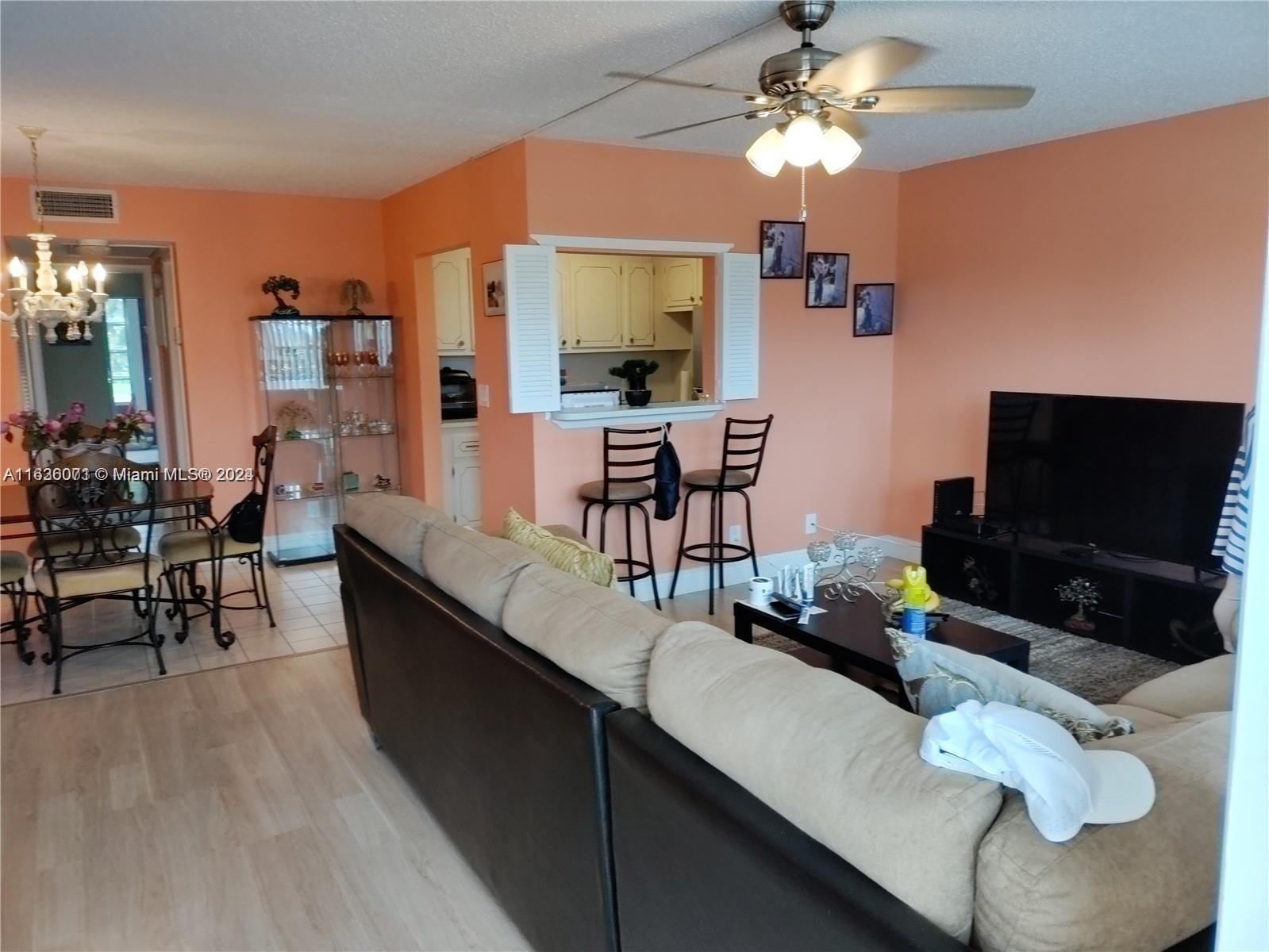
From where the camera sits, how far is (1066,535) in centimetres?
436

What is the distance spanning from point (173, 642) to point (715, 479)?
2.84m

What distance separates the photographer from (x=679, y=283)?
23.6 ft

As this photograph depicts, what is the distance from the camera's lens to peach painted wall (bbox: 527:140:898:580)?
4.52 metres

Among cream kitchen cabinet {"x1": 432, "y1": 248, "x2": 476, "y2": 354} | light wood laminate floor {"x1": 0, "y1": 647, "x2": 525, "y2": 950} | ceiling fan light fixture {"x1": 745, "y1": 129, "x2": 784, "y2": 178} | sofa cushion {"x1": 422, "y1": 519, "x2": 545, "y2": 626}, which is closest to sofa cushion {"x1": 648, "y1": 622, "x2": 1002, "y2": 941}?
sofa cushion {"x1": 422, "y1": 519, "x2": 545, "y2": 626}

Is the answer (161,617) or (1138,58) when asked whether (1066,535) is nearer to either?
(1138,58)

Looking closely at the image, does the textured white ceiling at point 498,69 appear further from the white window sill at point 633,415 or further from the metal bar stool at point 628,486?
the metal bar stool at point 628,486

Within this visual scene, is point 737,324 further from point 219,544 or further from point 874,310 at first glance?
point 219,544

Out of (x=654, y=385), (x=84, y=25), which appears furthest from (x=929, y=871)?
(x=654, y=385)

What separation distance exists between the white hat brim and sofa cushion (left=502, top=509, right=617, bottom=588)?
1.41m

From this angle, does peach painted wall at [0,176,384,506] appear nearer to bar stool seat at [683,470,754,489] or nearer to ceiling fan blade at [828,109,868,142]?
bar stool seat at [683,470,754,489]

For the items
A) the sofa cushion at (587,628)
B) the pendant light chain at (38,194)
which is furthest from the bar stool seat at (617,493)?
the pendant light chain at (38,194)

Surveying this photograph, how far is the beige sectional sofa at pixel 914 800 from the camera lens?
102 centimetres

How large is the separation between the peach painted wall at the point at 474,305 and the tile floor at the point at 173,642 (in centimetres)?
110

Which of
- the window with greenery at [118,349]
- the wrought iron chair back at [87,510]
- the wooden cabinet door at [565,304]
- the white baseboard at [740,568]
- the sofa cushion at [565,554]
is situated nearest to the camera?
A: the sofa cushion at [565,554]
